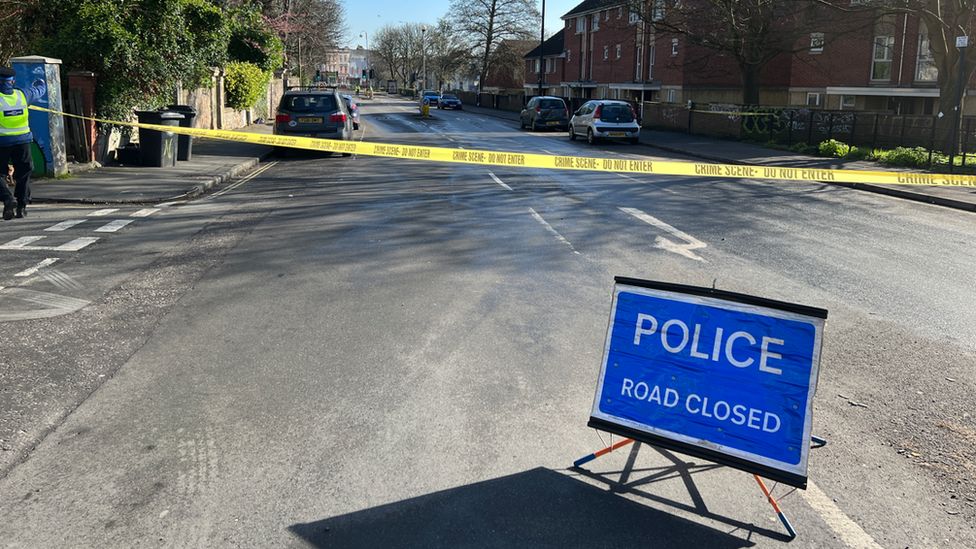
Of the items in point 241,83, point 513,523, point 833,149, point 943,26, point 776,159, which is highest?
point 943,26

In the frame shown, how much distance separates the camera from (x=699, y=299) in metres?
3.88

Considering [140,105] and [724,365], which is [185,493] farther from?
[140,105]

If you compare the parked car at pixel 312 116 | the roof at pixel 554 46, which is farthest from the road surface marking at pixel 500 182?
the roof at pixel 554 46

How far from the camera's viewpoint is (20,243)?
9164mm

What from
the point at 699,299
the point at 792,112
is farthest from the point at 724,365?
the point at 792,112

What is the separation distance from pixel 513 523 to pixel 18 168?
9.66 m

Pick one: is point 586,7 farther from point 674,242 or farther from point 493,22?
point 674,242

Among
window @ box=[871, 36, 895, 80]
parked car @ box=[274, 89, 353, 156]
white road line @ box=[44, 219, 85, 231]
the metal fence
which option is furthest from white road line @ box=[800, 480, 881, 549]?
window @ box=[871, 36, 895, 80]

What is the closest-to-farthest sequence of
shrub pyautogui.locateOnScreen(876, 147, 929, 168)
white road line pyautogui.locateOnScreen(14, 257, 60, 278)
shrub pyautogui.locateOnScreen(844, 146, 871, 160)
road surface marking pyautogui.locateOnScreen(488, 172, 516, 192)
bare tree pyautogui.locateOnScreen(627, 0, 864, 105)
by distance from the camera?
white road line pyautogui.locateOnScreen(14, 257, 60, 278), road surface marking pyautogui.locateOnScreen(488, 172, 516, 192), shrub pyautogui.locateOnScreen(876, 147, 929, 168), shrub pyautogui.locateOnScreen(844, 146, 871, 160), bare tree pyautogui.locateOnScreen(627, 0, 864, 105)

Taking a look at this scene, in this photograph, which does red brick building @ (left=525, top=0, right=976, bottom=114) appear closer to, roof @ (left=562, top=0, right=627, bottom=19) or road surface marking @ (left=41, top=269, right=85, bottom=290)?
roof @ (left=562, top=0, right=627, bottom=19)

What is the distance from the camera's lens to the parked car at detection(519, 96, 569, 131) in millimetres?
37281

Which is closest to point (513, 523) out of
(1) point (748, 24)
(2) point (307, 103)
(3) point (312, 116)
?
(3) point (312, 116)

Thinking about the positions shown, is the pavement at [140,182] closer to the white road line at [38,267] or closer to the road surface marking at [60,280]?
the white road line at [38,267]

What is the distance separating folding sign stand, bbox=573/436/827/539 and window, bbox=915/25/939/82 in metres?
39.0
